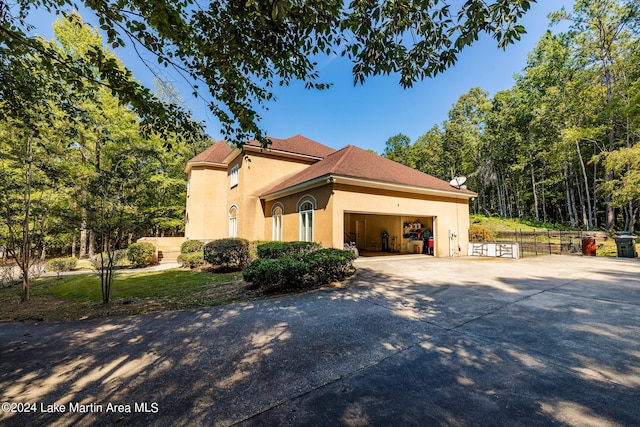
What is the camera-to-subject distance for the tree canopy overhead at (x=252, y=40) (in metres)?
3.46

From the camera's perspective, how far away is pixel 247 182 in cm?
1644

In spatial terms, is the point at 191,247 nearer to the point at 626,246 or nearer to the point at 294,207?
the point at 294,207

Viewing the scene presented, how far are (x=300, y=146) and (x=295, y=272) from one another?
13822 mm

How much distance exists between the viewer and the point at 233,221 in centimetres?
1891

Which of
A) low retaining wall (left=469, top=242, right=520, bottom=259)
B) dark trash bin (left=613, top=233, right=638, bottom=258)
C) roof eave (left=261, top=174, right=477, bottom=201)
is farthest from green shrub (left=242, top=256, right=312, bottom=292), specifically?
dark trash bin (left=613, top=233, right=638, bottom=258)

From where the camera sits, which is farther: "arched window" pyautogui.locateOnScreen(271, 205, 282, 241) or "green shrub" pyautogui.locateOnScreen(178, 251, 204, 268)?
"arched window" pyautogui.locateOnScreen(271, 205, 282, 241)

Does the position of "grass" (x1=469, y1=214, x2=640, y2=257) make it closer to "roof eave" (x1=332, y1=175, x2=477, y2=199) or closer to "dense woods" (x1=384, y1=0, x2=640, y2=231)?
"dense woods" (x1=384, y1=0, x2=640, y2=231)

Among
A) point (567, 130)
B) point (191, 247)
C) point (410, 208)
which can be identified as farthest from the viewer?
point (567, 130)

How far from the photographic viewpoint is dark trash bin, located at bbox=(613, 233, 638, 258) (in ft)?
42.1

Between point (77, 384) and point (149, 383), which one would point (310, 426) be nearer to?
point (149, 383)

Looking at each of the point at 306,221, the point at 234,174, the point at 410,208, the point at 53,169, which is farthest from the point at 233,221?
the point at 410,208

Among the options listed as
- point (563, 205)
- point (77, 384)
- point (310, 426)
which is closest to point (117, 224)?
point (77, 384)

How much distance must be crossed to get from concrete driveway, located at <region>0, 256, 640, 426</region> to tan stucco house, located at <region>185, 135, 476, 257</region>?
586 cm

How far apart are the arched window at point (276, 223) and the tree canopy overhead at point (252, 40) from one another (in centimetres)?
1011
